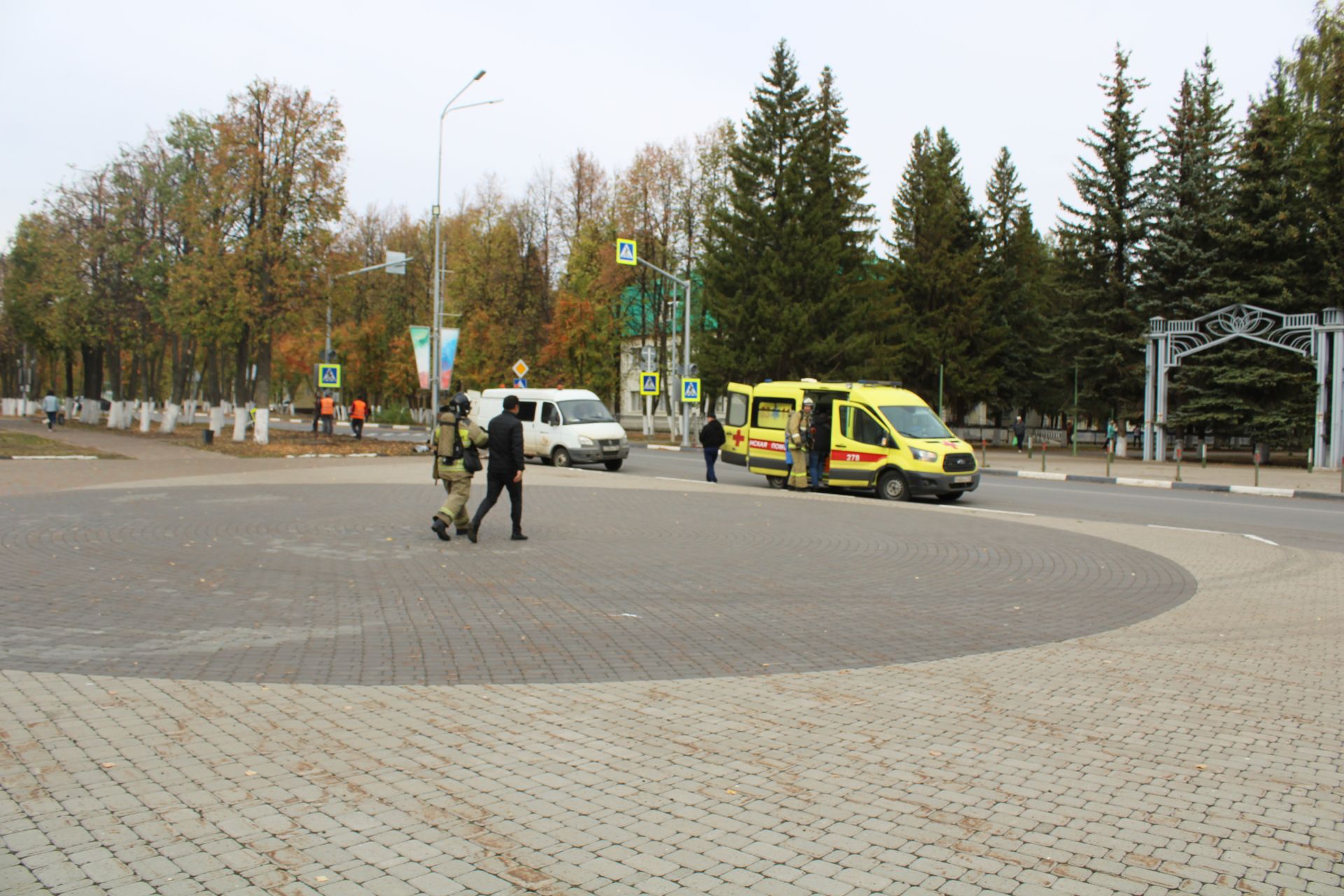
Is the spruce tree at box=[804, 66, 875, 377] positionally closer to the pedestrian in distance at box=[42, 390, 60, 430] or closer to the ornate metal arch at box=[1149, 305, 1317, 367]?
the ornate metal arch at box=[1149, 305, 1317, 367]

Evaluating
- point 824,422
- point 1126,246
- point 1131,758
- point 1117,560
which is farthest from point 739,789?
point 1126,246

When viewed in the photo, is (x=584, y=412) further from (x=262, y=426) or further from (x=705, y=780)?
(x=705, y=780)

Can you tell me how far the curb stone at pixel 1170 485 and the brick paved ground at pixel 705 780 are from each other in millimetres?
19066

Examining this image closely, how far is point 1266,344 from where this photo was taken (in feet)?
115

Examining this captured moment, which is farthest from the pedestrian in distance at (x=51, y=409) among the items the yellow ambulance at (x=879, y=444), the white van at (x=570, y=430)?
the yellow ambulance at (x=879, y=444)

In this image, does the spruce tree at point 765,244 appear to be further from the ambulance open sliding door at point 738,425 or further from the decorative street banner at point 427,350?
the ambulance open sliding door at point 738,425

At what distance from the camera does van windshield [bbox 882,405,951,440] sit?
66.4 feet

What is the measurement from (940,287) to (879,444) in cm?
3409

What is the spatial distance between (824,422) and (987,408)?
139ft

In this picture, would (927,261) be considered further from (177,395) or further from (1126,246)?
(177,395)

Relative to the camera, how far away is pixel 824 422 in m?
21.2

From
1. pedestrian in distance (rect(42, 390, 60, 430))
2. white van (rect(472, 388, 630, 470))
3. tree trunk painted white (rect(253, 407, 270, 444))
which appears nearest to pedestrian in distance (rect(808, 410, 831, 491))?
white van (rect(472, 388, 630, 470))

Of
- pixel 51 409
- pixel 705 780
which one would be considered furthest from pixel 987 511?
pixel 51 409

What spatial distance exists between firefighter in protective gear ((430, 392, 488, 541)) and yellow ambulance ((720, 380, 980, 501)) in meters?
10.3
